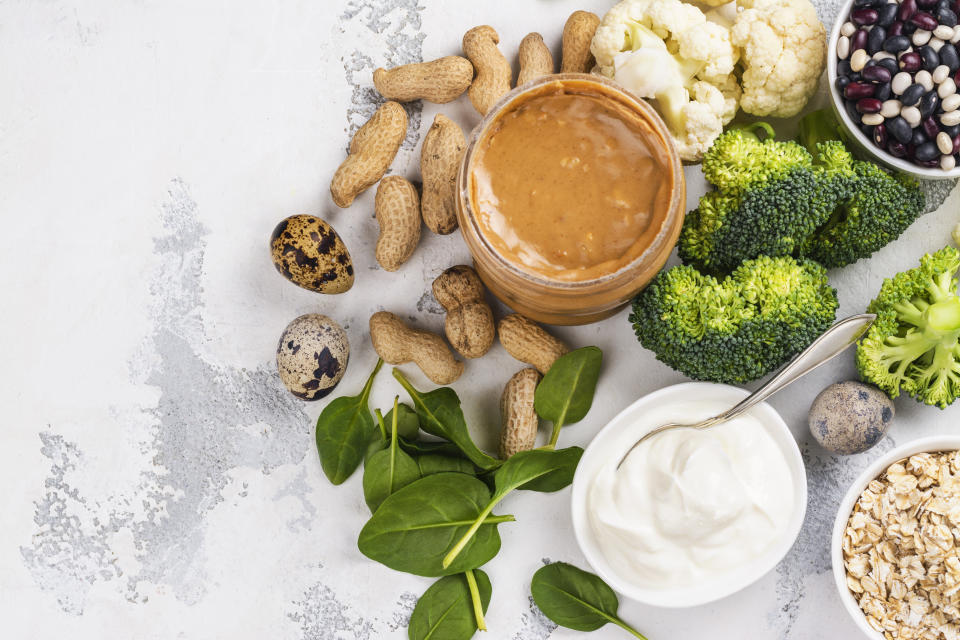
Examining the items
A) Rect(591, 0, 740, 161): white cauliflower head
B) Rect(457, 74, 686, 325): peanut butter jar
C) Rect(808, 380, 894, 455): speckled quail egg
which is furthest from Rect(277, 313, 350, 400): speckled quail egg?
Rect(808, 380, 894, 455): speckled quail egg

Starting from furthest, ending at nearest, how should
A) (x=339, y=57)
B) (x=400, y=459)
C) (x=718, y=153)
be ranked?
(x=339, y=57) → (x=400, y=459) → (x=718, y=153)

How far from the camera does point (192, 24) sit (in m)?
1.67

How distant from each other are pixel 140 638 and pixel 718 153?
151cm

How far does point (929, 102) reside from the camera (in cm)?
137

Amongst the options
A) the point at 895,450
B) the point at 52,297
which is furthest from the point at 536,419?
the point at 52,297

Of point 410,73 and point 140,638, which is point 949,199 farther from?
point 140,638

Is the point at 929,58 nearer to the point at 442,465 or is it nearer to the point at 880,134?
the point at 880,134

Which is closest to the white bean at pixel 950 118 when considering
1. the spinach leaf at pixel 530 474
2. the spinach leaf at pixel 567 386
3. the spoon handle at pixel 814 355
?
the spoon handle at pixel 814 355

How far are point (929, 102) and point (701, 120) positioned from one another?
378 mm

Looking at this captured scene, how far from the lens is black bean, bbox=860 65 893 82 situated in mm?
1375

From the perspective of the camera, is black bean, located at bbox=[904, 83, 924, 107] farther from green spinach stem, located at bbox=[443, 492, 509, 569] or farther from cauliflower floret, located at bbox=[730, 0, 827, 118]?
green spinach stem, located at bbox=[443, 492, 509, 569]

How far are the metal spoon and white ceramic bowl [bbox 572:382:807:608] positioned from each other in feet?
0.12

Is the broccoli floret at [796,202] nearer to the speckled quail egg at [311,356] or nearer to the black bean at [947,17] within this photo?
the black bean at [947,17]

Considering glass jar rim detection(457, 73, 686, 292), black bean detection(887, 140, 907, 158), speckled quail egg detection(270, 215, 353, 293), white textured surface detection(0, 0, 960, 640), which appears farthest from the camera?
white textured surface detection(0, 0, 960, 640)
